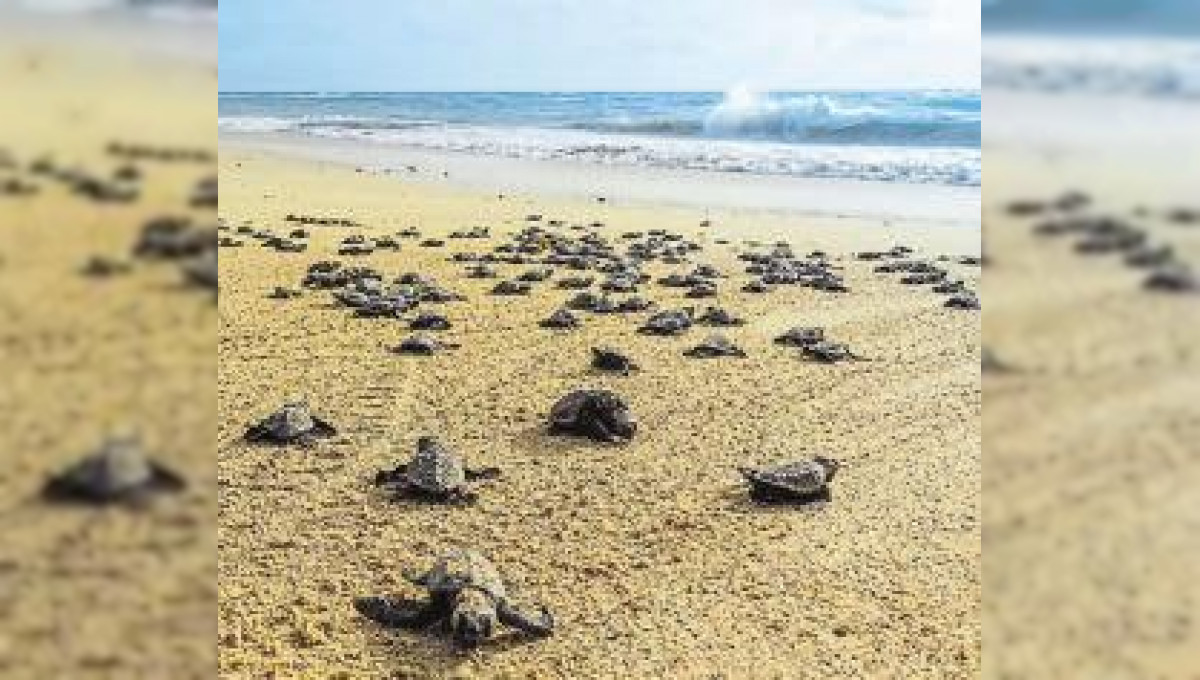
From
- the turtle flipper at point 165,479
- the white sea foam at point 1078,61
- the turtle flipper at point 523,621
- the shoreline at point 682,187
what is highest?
the shoreline at point 682,187

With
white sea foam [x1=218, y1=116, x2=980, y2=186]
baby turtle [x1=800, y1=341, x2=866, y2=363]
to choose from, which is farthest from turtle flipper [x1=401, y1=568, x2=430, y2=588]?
white sea foam [x1=218, y1=116, x2=980, y2=186]

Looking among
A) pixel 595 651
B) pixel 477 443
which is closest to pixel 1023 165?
pixel 595 651

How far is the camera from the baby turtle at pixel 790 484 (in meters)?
5.11

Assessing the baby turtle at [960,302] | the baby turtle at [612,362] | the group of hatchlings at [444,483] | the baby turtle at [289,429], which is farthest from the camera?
the baby turtle at [960,302]

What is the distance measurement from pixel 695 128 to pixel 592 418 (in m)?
32.3

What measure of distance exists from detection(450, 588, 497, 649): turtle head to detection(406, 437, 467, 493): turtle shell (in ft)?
3.70

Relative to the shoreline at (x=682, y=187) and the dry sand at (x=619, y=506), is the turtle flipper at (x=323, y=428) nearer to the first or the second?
the dry sand at (x=619, y=506)

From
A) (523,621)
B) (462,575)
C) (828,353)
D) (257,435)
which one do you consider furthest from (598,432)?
(828,353)

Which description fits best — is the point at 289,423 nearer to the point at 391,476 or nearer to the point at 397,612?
the point at 391,476

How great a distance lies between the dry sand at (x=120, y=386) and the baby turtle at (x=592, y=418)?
385 cm

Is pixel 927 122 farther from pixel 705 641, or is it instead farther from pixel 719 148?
pixel 705 641

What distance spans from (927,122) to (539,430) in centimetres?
2910

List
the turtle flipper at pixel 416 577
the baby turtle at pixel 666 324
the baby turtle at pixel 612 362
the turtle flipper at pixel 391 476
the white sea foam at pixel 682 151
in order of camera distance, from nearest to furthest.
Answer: the turtle flipper at pixel 416 577 → the turtle flipper at pixel 391 476 → the baby turtle at pixel 612 362 → the baby turtle at pixel 666 324 → the white sea foam at pixel 682 151

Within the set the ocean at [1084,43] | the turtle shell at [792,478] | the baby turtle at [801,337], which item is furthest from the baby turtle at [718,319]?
the ocean at [1084,43]
